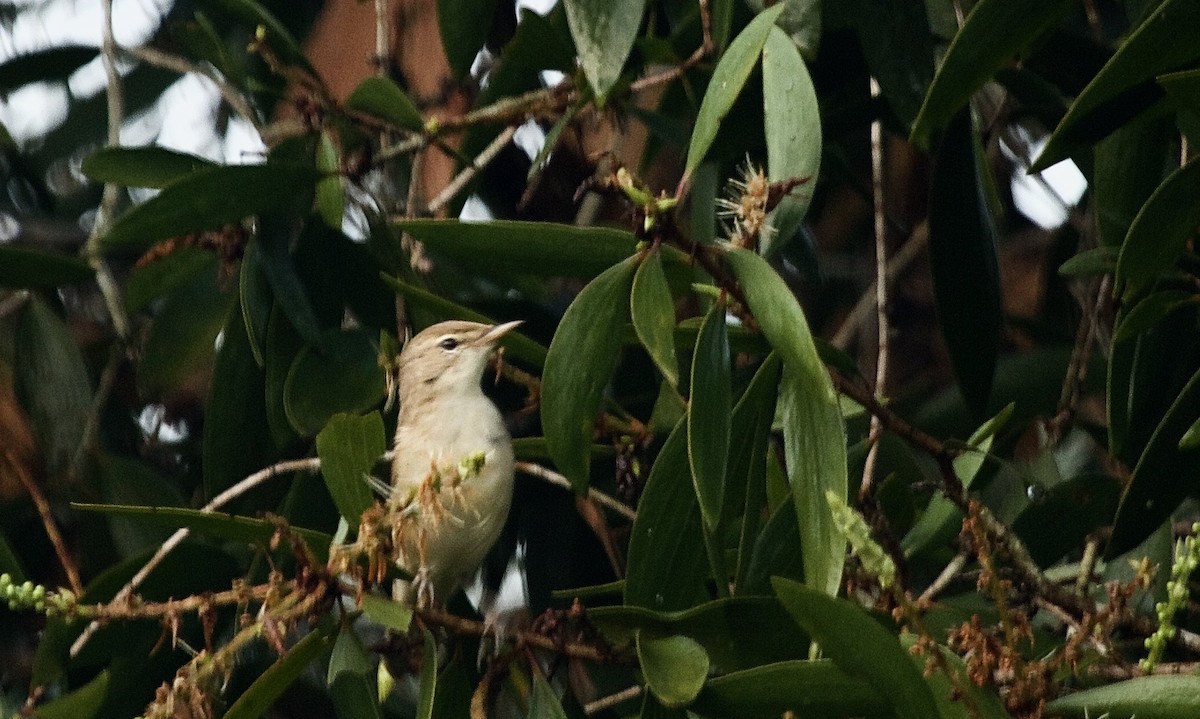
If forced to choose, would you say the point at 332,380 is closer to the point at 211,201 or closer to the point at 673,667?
the point at 211,201

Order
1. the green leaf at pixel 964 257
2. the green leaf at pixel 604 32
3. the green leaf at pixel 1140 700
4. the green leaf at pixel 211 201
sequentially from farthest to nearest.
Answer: the green leaf at pixel 964 257
the green leaf at pixel 211 201
the green leaf at pixel 604 32
the green leaf at pixel 1140 700

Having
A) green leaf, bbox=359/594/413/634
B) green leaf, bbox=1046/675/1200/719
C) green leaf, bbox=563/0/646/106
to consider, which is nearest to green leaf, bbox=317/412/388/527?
green leaf, bbox=359/594/413/634

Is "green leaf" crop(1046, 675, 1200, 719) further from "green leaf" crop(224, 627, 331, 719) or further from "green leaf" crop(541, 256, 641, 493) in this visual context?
"green leaf" crop(224, 627, 331, 719)

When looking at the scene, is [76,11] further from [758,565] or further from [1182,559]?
[1182,559]

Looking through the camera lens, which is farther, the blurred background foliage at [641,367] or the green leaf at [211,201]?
the green leaf at [211,201]

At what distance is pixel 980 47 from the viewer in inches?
80.1

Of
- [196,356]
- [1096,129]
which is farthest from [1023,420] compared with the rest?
[196,356]

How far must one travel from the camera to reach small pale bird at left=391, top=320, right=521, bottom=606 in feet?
9.73

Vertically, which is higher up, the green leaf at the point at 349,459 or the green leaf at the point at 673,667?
the green leaf at the point at 349,459

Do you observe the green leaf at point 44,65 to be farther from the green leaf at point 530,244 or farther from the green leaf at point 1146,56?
the green leaf at point 1146,56

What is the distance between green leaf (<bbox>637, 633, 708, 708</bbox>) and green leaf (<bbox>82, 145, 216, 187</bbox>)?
1095 millimetres

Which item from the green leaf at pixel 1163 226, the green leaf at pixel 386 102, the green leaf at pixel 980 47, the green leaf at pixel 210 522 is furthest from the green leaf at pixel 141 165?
the green leaf at pixel 1163 226

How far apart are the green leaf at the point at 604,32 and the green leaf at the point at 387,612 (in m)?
0.79

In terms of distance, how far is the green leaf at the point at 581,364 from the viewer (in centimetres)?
195
